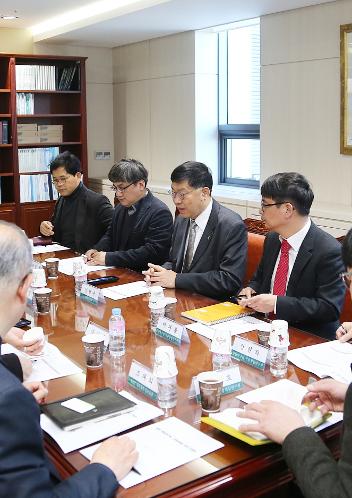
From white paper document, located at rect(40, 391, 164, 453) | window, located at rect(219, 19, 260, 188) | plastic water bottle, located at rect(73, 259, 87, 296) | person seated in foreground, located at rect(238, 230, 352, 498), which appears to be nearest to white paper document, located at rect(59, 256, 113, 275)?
plastic water bottle, located at rect(73, 259, 87, 296)

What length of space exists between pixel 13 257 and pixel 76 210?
3449 mm

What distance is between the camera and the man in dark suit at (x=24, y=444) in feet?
4.01

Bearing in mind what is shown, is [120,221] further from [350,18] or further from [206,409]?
[206,409]

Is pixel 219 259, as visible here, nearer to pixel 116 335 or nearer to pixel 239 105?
pixel 116 335

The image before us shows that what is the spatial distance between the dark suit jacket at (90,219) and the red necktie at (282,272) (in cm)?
199

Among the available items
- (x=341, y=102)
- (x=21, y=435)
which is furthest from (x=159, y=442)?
(x=341, y=102)

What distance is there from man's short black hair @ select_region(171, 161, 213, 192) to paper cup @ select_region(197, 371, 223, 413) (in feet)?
5.62

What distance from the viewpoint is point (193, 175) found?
11.1 feet

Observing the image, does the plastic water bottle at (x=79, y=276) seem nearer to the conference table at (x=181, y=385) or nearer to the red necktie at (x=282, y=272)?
the conference table at (x=181, y=385)

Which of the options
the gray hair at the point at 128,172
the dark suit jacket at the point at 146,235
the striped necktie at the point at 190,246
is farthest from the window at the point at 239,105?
the striped necktie at the point at 190,246

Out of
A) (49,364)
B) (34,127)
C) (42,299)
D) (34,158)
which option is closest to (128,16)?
(34,127)

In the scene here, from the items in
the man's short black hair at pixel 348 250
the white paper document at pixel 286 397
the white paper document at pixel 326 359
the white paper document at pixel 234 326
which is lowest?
the white paper document at pixel 286 397

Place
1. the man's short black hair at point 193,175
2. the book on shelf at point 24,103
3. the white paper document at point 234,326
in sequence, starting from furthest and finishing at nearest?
the book on shelf at point 24,103 < the man's short black hair at point 193,175 < the white paper document at point 234,326

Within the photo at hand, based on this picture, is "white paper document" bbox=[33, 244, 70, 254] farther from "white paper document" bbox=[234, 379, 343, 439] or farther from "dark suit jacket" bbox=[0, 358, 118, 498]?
"dark suit jacket" bbox=[0, 358, 118, 498]
